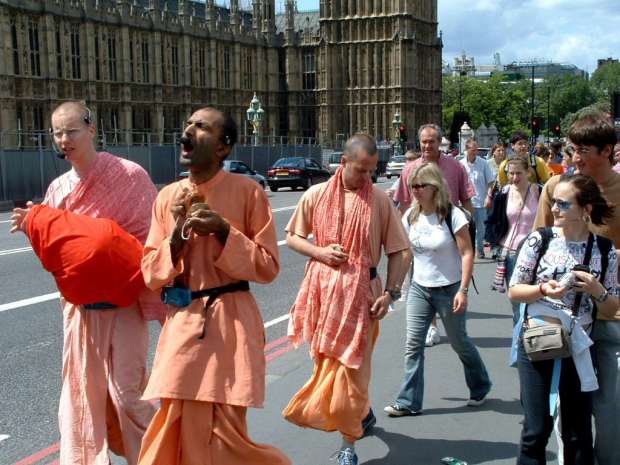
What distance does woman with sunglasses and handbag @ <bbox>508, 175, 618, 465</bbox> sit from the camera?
3.96 m

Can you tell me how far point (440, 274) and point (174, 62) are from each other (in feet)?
178

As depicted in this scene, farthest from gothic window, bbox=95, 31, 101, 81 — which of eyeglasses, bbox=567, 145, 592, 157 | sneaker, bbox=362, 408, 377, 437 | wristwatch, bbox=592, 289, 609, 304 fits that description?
wristwatch, bbox=592, 289, 609, 304

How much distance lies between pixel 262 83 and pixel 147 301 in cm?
6537

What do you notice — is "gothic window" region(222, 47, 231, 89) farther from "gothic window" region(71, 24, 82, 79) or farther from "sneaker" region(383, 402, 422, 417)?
"sneaker" region(383, 402, 422, 417)

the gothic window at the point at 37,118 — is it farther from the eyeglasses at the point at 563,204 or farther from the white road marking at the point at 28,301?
the eyeglasses at the point at 563,204

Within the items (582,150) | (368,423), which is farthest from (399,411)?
(582,150)

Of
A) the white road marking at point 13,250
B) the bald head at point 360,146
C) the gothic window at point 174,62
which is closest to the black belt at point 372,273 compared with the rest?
the bald head at point 360,146

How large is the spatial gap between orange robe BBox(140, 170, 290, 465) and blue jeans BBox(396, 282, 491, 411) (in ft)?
6.09

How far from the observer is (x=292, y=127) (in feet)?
233

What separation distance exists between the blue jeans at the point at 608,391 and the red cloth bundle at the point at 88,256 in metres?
2.15

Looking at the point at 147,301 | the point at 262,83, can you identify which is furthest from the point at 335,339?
the point at 262,83

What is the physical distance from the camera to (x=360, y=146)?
16.0 ft

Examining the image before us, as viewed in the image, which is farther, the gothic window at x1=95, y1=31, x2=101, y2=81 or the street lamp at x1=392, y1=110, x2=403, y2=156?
the street lamp at x1=392, y1=110, x2=403, y2=156

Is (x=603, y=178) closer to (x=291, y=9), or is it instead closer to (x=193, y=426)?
(x=193, y=426)
